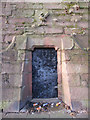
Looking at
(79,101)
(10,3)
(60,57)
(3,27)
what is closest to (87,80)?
(79,101)

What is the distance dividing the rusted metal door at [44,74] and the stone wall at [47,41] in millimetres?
213

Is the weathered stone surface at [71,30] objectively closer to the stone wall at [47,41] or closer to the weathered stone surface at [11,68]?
the stone wall at [47,41]

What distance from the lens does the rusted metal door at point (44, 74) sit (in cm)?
319

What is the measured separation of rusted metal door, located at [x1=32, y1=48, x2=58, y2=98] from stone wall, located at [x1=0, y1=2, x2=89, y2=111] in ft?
0.70

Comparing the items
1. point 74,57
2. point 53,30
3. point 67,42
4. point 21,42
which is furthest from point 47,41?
point 74,57

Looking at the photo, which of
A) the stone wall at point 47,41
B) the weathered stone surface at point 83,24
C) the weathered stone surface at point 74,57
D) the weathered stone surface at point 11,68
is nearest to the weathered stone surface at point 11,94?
the stone wall at point 47,41

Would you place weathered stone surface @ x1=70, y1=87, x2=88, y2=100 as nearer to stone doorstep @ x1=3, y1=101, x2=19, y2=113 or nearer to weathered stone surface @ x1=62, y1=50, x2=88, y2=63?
weathered stone surface @ x1=62, y1=50, x2=88, y2=63

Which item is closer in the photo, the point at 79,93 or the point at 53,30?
the point at 79,93

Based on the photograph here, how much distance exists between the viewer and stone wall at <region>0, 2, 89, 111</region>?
2852 mm

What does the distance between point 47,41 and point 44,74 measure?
2.95ft

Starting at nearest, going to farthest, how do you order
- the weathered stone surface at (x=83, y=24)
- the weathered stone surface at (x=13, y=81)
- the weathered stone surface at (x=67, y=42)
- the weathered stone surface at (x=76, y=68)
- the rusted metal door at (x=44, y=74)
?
1. the weathered stone surface at (x=13, y=81)
2. the weathered stone surface at (x=76, y=68)
3. the weathered stone surface at (x=67, y=42)
4. the rusted metal door at (x=44, y=74)
5. the weathered stone surface at (x=83, y=24)

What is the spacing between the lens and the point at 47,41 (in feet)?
10.4

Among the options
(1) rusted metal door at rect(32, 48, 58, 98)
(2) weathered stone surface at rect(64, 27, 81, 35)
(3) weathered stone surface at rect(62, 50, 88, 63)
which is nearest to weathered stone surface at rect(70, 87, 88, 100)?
(1) rusted metal door at rect(32, 48, 58, 98)

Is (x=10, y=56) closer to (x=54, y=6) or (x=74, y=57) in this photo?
(x=74, y=57)
